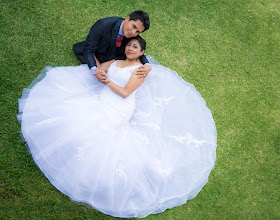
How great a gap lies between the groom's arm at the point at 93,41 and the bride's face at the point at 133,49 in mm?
452

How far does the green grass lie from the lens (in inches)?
122

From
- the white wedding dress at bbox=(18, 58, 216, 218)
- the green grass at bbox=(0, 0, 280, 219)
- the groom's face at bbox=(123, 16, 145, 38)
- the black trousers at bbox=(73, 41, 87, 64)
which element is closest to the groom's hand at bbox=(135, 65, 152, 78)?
the white wedding dress at bbox=(18, 58, 216, 218)

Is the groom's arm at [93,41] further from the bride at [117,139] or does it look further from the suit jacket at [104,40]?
the bride at [117,139]

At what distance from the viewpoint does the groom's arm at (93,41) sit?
10.5 feet

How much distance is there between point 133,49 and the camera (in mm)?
3086

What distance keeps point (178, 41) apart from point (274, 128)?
264 centimetres

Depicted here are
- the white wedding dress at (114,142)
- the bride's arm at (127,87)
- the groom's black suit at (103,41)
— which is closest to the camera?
the white wedding dress at (114,142)

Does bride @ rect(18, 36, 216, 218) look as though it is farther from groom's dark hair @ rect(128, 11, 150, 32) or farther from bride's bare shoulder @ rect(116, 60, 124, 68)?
groom's dark hair @ rect(128, 11, 150, 32)

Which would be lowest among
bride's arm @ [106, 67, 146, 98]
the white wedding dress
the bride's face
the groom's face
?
the white wedding dress

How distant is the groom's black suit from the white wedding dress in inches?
12.6

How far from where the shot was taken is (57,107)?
9.74 ft

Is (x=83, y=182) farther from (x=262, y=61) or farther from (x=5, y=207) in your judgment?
(x=262, y=61)

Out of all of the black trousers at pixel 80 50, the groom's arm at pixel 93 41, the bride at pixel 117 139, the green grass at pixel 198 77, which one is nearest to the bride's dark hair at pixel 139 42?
the bride at pixel 117 139

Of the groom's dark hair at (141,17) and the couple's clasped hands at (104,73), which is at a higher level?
the groom's dark hair at (141,17)
